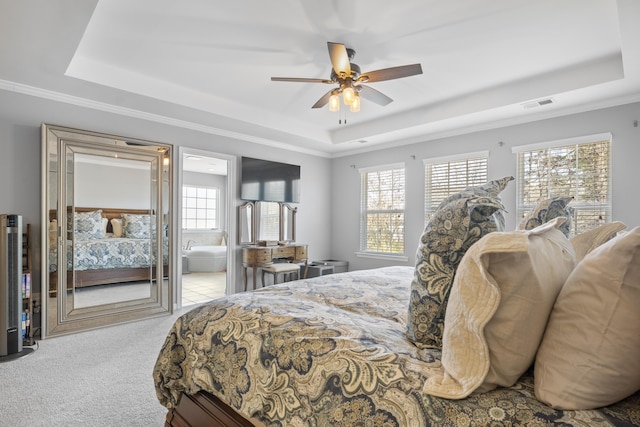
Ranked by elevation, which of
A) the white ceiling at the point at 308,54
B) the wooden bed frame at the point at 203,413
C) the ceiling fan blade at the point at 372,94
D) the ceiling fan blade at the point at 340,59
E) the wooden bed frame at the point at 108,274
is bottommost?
the wooden bed frame at the point at 203,413

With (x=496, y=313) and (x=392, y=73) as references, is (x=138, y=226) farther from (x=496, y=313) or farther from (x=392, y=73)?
(x=496, y=313)

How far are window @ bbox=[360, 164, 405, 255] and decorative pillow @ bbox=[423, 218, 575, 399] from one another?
4697 millimetres

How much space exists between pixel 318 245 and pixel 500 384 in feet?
17.9

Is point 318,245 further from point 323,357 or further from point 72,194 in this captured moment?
point 323,357

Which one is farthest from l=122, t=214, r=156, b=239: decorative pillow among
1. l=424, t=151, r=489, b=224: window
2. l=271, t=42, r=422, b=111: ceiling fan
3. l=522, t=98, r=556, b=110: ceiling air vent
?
l=522, t=98, r=556, b=110: ceiling air vent

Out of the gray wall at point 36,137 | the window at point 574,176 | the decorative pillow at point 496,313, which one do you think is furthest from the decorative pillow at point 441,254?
the gray wall at point 36,137

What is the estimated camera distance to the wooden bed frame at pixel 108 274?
138 inches

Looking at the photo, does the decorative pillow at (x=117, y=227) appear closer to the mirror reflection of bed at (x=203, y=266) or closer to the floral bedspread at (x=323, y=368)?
the mirror reflection of bed at (x=203, y=266)

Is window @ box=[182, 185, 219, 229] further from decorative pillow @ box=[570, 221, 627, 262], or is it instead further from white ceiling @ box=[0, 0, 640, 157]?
decorative pillow @ box=[570, 221, 627, 262]

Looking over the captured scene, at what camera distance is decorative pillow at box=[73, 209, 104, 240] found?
3.67 metres

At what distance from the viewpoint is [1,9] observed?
87.5 inches

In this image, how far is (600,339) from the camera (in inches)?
29.7

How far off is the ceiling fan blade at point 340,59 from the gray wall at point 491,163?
267cm

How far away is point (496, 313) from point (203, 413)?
137 centimetres
